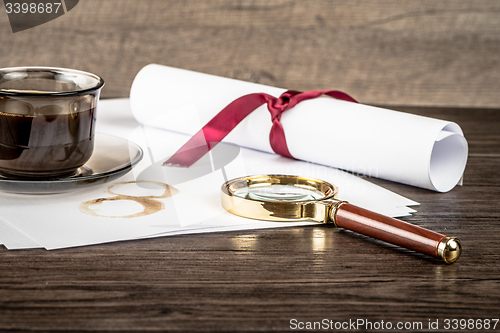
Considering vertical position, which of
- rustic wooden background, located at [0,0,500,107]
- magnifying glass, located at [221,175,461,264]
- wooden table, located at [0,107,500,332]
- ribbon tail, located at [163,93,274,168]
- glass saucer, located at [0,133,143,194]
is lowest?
wooden table, located at [0,107,500,332]

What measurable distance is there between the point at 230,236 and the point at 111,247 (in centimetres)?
16

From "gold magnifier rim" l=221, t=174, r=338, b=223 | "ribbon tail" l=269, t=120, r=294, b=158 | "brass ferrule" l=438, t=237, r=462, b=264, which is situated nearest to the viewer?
"brass ferrule" l=438, t=237, r=462, b=264

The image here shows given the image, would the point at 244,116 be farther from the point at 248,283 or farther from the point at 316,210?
the point at 248,283

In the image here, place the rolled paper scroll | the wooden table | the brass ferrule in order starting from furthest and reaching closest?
the rolled paper scroll < the brass ferrule < the wooden table

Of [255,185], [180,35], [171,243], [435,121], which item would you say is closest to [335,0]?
[180,35]

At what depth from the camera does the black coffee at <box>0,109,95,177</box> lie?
83 centimetres

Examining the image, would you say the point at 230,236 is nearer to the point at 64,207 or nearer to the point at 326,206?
the point at 326,206

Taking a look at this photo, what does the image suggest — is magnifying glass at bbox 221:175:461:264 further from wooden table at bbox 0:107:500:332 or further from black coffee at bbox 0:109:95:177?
black coffee at bbox 0:109:95:177

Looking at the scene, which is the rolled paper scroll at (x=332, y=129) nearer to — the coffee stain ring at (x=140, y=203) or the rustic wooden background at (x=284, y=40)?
the coffee stain ring at (x=140, y=203)

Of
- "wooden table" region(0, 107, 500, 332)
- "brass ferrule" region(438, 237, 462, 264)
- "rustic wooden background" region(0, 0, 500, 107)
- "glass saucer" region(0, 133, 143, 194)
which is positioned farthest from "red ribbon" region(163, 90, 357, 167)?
"rustic wooden background" region(0, 0, 500, 107)

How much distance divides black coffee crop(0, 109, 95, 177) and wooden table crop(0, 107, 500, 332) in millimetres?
202

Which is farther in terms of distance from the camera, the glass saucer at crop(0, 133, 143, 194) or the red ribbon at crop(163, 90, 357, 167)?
the red ribbon at crop(163, 90, 357, 167)

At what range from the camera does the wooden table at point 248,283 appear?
0.54m

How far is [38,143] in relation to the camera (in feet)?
2.74
